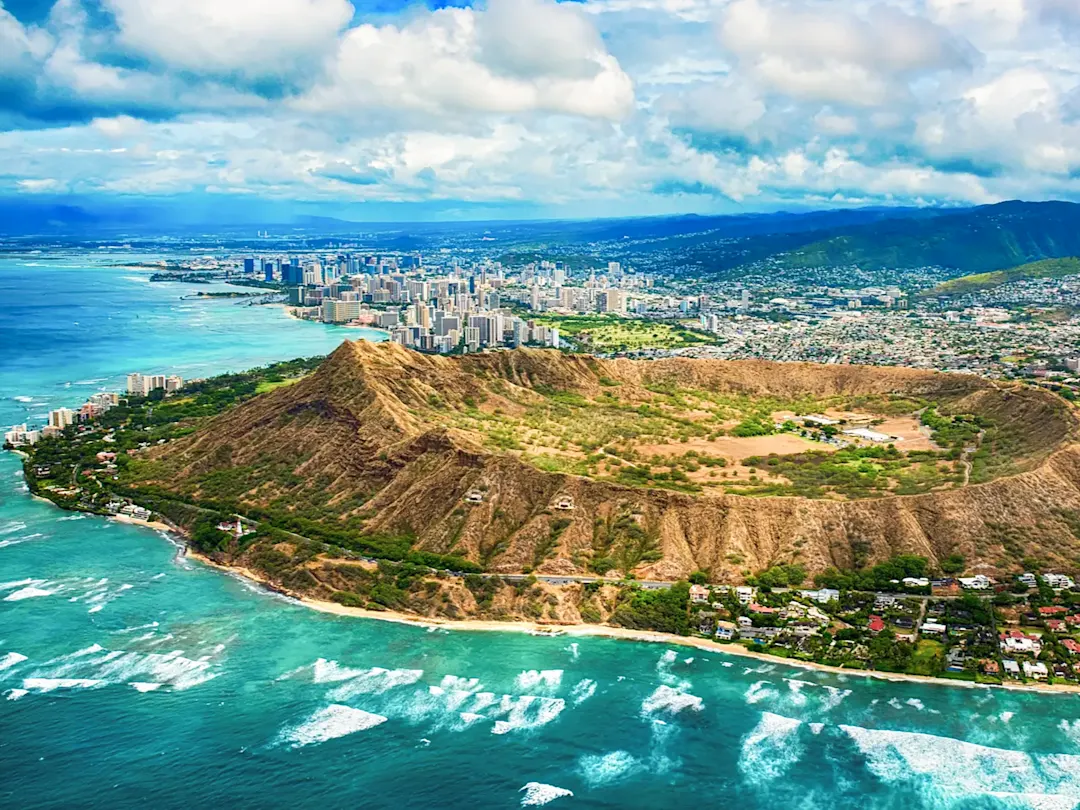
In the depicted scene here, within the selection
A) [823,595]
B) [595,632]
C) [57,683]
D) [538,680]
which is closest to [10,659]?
[57,683]

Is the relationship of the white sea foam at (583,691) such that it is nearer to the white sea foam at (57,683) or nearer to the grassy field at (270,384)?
the white sea foam at (57,683)

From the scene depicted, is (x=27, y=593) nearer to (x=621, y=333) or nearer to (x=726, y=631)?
(x=726, y=631)

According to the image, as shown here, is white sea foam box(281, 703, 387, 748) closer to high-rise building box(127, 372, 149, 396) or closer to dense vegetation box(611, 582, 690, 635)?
dense vegetation box(611, 582, 690, 635)

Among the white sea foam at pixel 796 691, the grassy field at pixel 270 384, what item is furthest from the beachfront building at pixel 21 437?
the white sea foam at pixel 796 691

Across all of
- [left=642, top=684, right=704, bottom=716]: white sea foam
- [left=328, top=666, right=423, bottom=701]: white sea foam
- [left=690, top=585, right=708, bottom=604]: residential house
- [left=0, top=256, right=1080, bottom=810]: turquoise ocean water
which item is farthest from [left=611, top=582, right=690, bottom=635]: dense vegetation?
[left=328, top=666, right=423, bottom=701]: white sea foam

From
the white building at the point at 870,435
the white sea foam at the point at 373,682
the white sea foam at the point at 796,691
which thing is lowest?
the white sea foam at the point at 796,691

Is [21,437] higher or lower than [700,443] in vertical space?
higher
